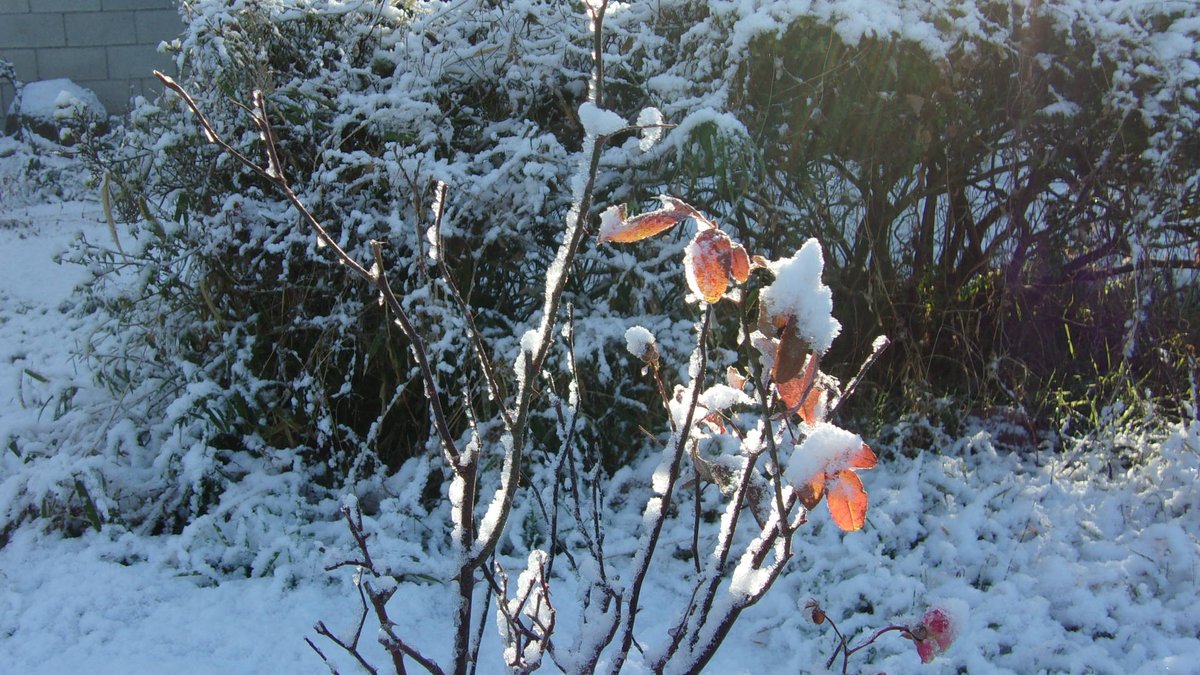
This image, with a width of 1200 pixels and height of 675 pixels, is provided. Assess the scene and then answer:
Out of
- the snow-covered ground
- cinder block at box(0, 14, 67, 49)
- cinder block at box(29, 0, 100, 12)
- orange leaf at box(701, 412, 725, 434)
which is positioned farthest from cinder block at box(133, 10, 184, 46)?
orange leaf at box(701, 412, 725, 434)

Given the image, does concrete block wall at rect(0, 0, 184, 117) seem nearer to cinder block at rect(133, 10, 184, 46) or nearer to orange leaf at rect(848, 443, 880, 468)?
cinder block at rect(133, 10, 184, 46)

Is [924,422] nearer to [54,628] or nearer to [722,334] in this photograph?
[722,334]

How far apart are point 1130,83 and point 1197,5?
1.01 ft

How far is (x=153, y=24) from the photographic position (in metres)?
7.74

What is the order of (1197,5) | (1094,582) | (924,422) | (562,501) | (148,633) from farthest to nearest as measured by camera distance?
(924,422), (1197,5), (562,501), (1094,582), (148,633)

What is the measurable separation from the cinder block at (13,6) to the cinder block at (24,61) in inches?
13.1

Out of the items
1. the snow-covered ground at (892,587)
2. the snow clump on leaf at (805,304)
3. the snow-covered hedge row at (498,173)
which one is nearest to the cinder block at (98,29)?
the snow-covered hedge row at (498,173)

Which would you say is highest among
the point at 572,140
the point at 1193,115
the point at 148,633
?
the point at 572,140

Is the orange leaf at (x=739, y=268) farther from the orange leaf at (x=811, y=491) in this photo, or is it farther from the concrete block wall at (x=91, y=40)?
the concrete block wall at (x=91, y=40)

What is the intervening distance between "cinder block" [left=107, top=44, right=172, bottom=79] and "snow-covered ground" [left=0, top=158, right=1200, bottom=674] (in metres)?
6.30

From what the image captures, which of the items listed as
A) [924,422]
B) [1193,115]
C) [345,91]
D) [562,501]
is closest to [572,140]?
[345,91]

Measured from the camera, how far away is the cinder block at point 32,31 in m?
7.74

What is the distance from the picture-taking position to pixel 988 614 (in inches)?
74.0

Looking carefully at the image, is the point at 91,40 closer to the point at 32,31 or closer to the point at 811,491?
the point at 32,31
